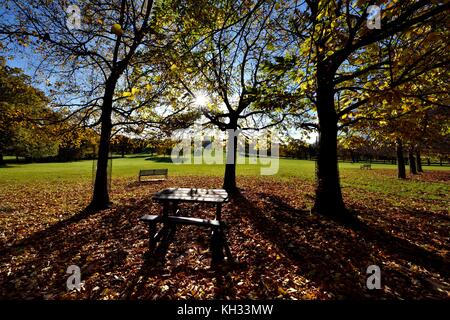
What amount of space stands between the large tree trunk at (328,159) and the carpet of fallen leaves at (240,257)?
58 cm

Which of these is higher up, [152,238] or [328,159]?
Result: [328,159]

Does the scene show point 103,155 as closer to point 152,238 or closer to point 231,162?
point 152,238

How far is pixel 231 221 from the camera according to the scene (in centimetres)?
654

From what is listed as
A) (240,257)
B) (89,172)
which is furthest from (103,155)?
(89,172)

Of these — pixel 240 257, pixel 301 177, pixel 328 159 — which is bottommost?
pixel 240 257

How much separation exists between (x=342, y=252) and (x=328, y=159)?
3202 millimetres

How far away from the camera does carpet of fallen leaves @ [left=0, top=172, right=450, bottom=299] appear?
3.24 meters

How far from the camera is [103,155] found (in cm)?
817

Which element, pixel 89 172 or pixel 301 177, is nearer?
pixel 301 177

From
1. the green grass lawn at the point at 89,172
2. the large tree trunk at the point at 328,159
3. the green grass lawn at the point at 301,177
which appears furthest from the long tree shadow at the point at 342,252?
the green grass lawn at the point at 89,172

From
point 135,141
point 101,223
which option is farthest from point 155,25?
point 135,141

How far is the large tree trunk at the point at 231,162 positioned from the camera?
1147cm
